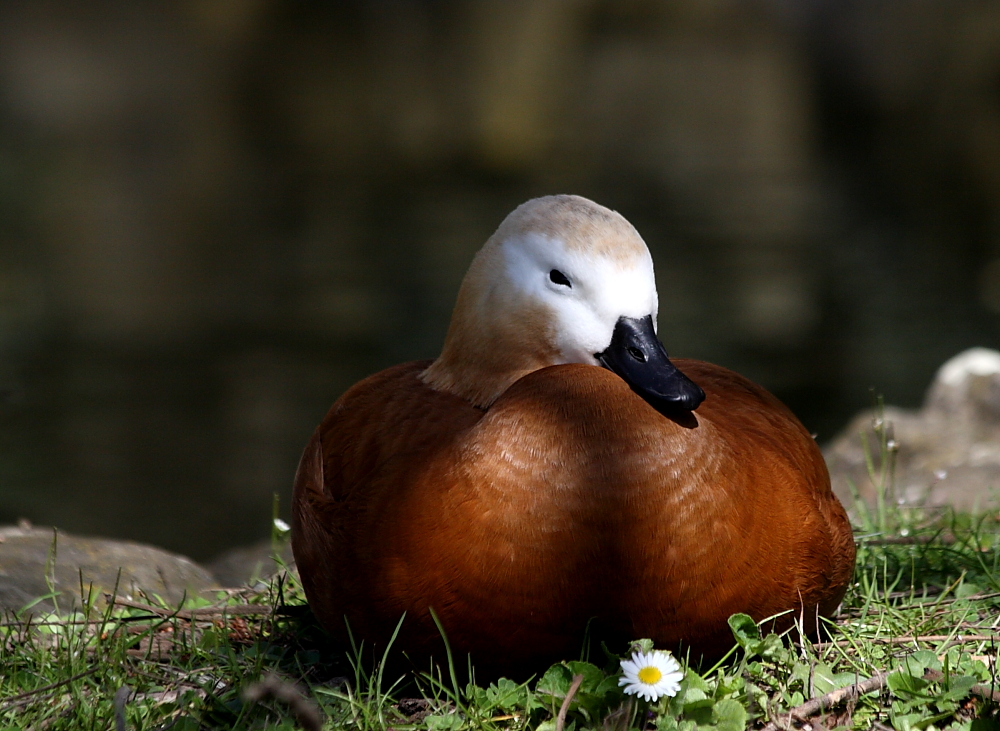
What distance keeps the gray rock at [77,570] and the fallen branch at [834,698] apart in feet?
6.01

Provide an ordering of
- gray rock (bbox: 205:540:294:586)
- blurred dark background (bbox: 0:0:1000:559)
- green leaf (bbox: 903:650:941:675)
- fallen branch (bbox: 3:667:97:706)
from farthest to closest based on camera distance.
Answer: blurred dark background (bbox: 0:0:1000:559)
gray rock (bbox: 205:540:294:586)
fallen branch (bbox: 3:667:97:706)
green leaf (bbox: 903:650:941:675)

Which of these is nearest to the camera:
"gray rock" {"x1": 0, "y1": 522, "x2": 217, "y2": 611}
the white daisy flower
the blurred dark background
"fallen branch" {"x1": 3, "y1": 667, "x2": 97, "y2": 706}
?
the white daisy flower

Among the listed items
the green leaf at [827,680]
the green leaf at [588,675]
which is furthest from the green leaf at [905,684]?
the green leaf at [588,675]

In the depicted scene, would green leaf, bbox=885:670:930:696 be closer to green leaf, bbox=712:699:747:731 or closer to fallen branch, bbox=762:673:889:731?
fallen branch, bbox=762:673:889:731

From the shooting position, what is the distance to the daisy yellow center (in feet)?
7.48

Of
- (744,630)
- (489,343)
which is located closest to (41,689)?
(489,343)

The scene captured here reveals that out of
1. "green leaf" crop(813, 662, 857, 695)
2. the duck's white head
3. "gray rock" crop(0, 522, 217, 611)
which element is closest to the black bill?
the duck's white head

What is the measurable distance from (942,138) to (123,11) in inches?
611

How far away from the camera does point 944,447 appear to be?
209 inches

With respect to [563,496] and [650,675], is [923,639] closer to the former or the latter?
[650,675]

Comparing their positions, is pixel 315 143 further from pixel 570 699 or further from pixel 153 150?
pixel 570 699

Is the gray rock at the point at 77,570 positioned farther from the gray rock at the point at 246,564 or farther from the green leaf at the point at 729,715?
the green leaf at the point at 729,715

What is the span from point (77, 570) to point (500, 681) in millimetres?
1783

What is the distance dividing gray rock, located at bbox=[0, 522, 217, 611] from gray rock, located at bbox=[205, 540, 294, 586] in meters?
0.19
